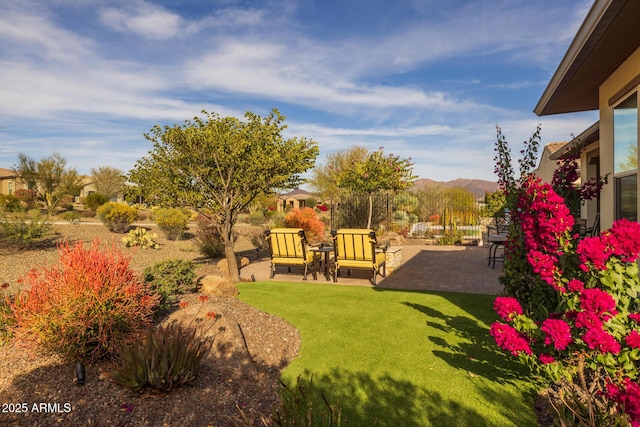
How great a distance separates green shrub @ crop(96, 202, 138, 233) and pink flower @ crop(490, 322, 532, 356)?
1934cm

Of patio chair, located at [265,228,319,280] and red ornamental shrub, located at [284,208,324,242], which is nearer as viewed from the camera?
patio chair, located at [265,228,319,280]

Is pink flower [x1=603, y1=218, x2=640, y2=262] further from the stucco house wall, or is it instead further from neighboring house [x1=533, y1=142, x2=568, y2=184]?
neighboring house [x1=533, y1=142, x2=568, y2=184]

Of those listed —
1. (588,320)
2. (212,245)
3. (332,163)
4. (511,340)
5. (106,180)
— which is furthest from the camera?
(106,180)

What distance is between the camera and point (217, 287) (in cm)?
670

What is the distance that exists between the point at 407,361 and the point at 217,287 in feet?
13.1

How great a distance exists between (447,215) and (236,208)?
14390mm

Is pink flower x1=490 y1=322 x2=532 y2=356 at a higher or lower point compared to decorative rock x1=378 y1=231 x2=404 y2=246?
higher

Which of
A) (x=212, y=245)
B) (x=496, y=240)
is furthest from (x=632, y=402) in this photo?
(x=212, y=245)

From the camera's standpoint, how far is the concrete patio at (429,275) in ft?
25.4

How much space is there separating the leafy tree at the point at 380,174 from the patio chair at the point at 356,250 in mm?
7306

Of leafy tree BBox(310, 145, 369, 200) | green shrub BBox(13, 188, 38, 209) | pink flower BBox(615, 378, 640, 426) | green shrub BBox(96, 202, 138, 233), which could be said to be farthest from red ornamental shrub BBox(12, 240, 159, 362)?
green shrub BBox(13, 188, 38, 209)

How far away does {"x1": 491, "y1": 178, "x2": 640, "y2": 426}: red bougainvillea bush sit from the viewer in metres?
2.40

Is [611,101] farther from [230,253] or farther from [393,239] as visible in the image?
[393,239]

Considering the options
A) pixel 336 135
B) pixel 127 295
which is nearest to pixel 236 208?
pixel 127 295
